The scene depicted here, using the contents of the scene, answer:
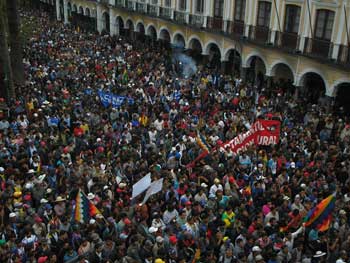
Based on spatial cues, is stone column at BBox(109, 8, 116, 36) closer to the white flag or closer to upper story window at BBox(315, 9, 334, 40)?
upper story window at BBox(315, 9, 334, 40)

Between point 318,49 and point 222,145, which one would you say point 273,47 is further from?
point 222,145

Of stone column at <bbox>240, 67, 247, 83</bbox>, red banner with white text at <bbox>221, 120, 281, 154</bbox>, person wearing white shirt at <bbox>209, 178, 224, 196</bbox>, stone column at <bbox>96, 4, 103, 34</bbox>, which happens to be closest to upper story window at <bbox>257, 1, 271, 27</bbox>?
stone column at <bbox>240, 67, 247, 83</bbox>

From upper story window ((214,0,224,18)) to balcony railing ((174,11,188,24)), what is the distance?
119 inches

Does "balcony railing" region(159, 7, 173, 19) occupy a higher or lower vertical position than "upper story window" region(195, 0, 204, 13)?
lower

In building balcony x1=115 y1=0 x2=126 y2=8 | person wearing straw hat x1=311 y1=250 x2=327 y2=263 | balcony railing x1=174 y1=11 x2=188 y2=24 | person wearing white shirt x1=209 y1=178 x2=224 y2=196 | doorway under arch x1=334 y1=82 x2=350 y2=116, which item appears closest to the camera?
person wearing straw hat x1=311 y1=250 x2=327 y2=263

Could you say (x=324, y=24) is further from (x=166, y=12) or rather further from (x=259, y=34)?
(x=166, y=12)

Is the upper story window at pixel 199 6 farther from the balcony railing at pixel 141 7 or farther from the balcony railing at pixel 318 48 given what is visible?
the balcony railing at pixel 318 48

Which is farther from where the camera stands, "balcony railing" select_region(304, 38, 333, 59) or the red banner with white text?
"balcony railing" select_region(304, 38, 333, 59)

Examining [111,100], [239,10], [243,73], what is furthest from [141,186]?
[239,10]

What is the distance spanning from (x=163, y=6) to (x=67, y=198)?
991 inches

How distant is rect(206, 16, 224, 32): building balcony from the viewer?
27.6m

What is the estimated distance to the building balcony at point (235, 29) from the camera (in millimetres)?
25875

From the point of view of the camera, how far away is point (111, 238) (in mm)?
9547

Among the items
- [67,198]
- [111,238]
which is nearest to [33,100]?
[67,198]
